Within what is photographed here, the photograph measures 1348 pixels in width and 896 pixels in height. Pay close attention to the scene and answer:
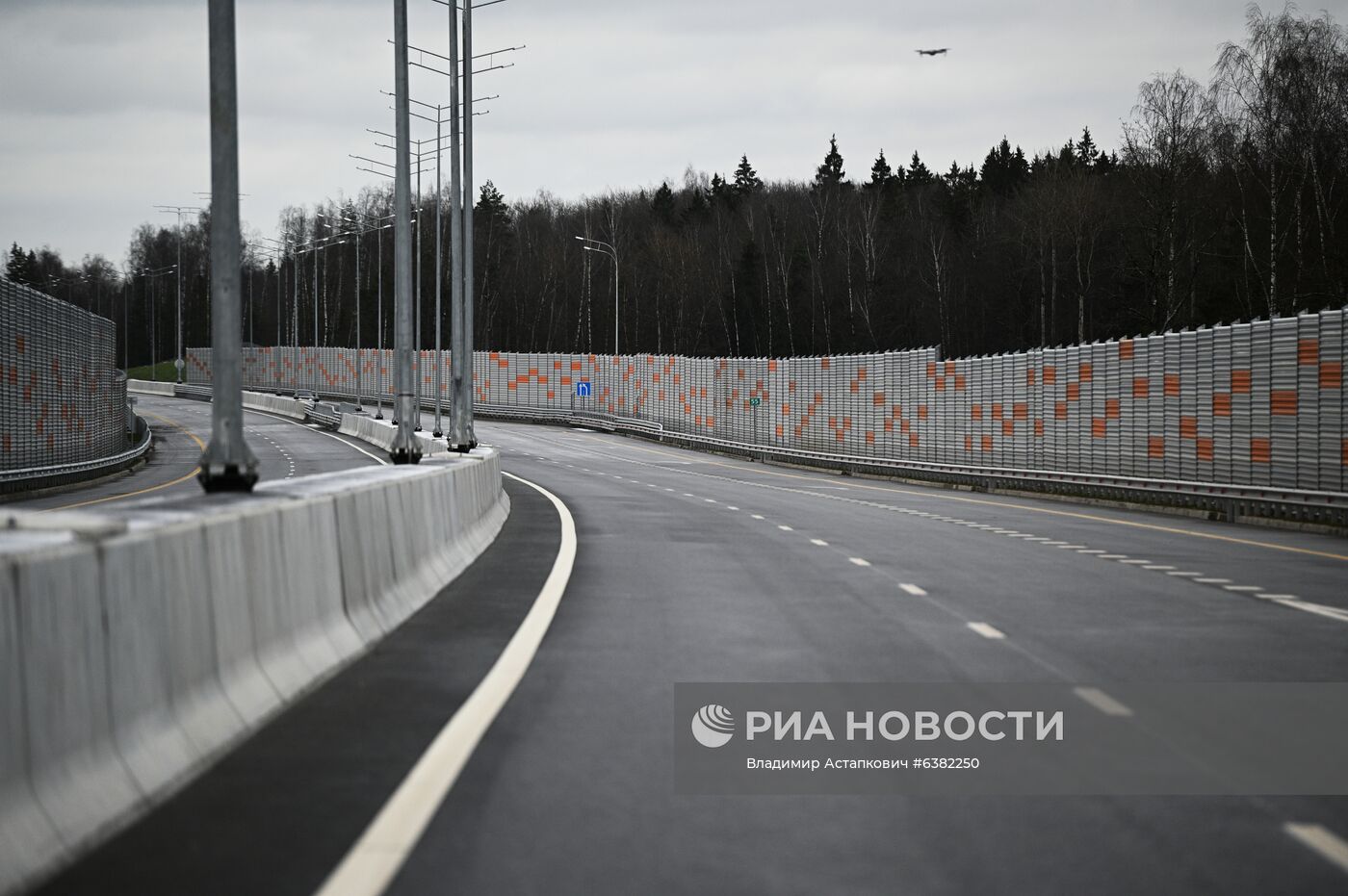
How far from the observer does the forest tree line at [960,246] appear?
6338 centimetres

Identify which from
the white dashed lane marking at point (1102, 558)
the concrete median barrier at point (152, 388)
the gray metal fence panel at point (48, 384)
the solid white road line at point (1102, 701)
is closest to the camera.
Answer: the solid white road line at point (1102, 701)

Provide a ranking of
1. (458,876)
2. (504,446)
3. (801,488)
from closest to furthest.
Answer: (458,876), (801,488), (504,446)

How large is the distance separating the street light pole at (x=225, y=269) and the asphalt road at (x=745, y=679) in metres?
1.67

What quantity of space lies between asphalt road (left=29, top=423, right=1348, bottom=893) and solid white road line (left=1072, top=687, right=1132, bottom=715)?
0.36 metres

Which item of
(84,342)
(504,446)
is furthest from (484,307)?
(84,342)

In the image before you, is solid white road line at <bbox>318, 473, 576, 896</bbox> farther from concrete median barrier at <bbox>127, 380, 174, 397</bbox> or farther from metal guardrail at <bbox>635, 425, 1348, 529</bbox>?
concrete median barrier at <bbox>127, 380, 174, 397</bbox>

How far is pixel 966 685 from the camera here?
9461 millimetres

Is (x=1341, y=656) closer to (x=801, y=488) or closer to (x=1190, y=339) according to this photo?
(x=1190, y=339)

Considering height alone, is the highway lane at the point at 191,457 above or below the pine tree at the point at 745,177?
below

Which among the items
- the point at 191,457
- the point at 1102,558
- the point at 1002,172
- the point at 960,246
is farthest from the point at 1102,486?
the point at 1002,172

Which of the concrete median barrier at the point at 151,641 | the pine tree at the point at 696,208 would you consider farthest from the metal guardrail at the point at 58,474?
the pine tree at the point at 696,208

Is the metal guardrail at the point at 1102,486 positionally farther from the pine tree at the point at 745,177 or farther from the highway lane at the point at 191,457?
the pine tree at the point at 745,177

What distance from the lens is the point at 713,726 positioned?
327 inches

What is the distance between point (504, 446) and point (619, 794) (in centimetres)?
6552
